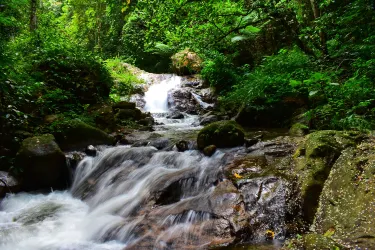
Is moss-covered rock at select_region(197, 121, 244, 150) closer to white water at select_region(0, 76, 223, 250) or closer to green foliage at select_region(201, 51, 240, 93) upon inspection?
white water at select_region(0, 76, 223, 250)

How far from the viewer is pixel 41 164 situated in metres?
6.26

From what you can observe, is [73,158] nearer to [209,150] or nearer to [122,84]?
[209,150]

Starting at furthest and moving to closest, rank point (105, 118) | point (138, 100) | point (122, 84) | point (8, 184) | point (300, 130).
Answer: point (122, 84), point (138, 100), point (105, 118), point (300, 130), point (8, 184)

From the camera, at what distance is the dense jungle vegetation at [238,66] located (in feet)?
18.6

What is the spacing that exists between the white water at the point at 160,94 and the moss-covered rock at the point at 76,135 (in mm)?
5783

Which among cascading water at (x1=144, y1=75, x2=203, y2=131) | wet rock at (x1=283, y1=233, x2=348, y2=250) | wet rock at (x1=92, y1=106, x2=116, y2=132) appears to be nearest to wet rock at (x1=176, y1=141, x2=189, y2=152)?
wet rock at (x1=92, y1=106, x2=116, y2=132)

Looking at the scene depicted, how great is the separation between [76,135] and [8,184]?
6.59ft

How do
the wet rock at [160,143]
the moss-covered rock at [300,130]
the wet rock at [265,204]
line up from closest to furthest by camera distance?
the wet rock at [265,204] < the moss-covered rock at [300,130] < the wet rock at [160,143]

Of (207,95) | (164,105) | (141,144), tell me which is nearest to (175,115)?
(164,105)

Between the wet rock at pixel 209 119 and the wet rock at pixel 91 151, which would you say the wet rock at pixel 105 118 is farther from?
the wet rock at pixel 209 119

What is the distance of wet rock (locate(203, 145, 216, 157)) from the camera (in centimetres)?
616

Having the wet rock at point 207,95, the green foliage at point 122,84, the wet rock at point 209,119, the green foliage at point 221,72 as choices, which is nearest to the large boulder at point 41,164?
the wet rock at point 209,119

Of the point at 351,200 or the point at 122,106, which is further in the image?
the point at 122,106

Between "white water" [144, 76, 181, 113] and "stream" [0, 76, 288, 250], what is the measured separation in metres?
7.00
